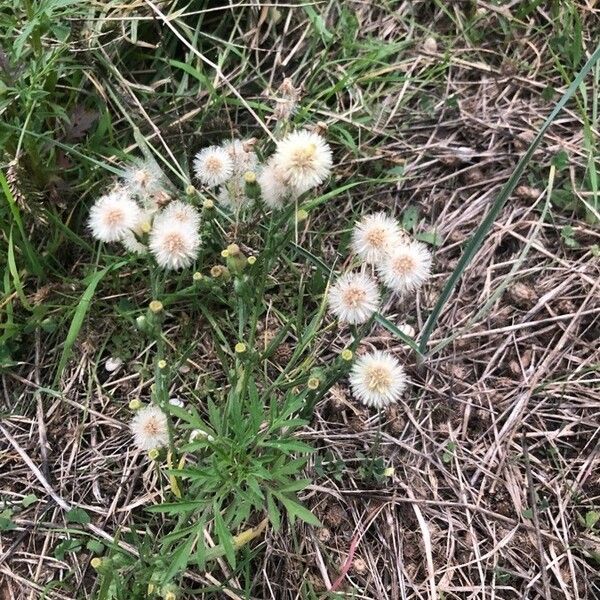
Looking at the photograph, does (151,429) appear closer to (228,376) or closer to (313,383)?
(228,376)

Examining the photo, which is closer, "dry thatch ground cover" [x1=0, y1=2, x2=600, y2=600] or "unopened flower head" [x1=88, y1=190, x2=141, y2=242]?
"unopened flower head" [x1=88, y1=190, x2=141, y2=242]

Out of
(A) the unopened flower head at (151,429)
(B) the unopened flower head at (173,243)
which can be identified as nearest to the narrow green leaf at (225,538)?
(A) the unopened flower head at (151,429)

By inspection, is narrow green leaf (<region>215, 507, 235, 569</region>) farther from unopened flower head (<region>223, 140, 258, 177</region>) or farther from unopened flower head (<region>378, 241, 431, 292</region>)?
unopened flower head (<region>223, 140, 258, 177</region>)

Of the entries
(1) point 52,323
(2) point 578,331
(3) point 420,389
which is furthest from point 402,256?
(1) point 52,323

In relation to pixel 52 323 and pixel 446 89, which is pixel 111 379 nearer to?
pixel 52 323

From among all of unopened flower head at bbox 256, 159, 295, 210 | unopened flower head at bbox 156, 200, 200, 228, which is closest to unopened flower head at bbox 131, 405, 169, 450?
unopened flower head at bbox 156, 200, 200, 228
